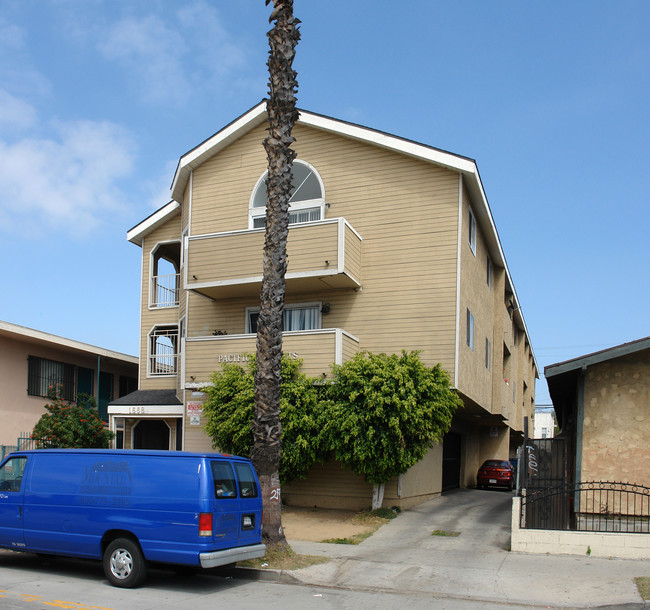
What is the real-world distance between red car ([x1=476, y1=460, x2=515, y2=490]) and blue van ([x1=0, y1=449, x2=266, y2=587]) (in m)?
19.4

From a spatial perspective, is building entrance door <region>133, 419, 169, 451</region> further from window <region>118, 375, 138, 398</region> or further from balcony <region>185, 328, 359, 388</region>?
window <region>118, 375, 138, 398</region>

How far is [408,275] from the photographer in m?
19.0

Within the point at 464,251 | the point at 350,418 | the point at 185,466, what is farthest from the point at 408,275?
the point at 185,466

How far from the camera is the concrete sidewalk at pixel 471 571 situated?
10000 millimetres

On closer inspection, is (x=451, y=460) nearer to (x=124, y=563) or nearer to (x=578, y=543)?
(x=578, y=543)

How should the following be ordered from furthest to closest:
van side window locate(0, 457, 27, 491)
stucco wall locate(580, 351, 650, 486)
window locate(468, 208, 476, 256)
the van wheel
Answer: window locate(468, 208, 476, 256) < stucco wall locate(580, 351, 650, 486) < van side window locate(0, 457, 27, 491) < the van wheel

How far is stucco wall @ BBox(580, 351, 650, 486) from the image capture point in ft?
46.3

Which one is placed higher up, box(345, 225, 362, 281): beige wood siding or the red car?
box(345, 225, 362, 281): beige wood siding

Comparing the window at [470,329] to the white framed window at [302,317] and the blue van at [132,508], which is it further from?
the blue van at [132,508]

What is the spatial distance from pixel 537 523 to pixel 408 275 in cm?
769

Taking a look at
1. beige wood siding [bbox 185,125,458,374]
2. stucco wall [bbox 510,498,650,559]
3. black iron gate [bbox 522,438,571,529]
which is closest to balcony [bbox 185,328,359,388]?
beige wood siding [bbox 185,125,458,374]

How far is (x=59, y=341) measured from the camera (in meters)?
25.2

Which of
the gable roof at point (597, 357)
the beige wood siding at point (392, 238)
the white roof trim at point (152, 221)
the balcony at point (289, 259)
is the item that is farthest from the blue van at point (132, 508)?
the white roof trim at point (152, 221)

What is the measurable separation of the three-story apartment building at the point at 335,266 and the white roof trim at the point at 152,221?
957 mm
